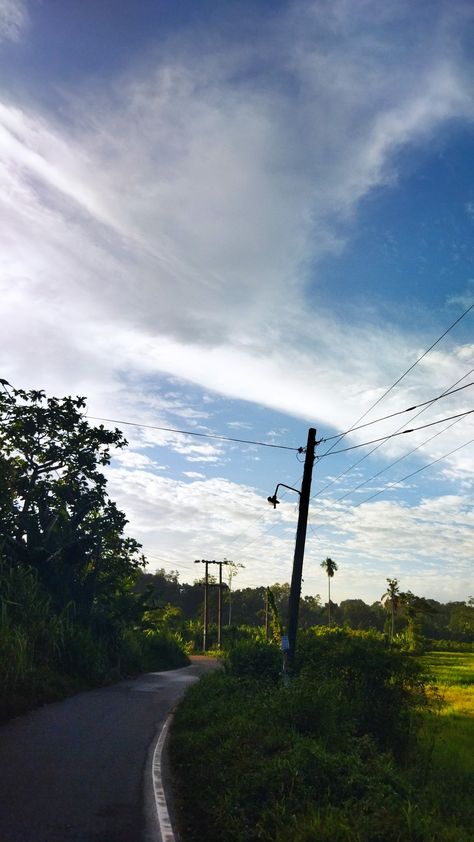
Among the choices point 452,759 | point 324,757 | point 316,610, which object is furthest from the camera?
point 316,610

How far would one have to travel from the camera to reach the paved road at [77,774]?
25.2ft

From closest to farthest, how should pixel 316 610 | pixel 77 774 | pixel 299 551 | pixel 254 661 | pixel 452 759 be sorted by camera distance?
pixel 77 774 → pixel 452 759 → pixel 299 551 → pixel 254 661 → pixel 316 610

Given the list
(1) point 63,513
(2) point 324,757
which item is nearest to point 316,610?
(1) point 63,513

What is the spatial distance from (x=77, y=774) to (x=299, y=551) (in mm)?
10791

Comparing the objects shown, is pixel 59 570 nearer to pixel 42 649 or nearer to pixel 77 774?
pixel 42 649

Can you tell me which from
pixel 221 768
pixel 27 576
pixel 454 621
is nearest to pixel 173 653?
pixel 27 576

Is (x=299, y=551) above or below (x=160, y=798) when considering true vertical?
above

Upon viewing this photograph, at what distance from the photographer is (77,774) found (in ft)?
33.5

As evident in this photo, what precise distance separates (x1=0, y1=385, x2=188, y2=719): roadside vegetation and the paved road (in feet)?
6.87

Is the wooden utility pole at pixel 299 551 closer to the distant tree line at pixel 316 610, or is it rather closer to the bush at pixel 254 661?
the bush at pixel 254 661

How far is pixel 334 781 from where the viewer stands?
9305 mm

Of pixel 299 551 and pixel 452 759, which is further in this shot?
pixel 299 551

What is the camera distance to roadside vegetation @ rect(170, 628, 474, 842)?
26.0 ft

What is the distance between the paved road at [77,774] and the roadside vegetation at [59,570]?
2.09 m
